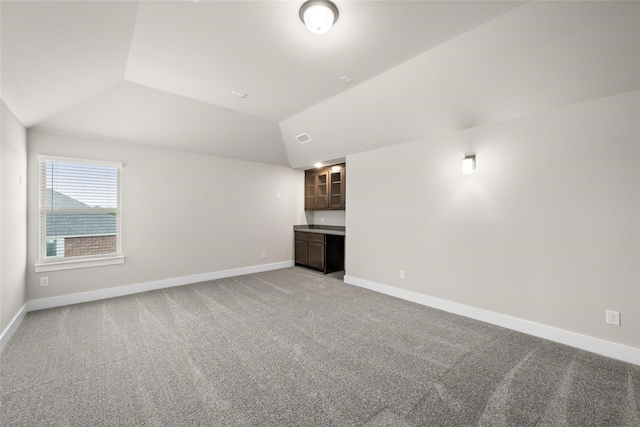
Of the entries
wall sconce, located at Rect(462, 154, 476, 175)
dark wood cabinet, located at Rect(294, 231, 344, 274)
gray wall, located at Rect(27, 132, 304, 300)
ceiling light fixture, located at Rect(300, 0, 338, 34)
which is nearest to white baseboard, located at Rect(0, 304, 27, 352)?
gray wall, located at Rect(27, 132, 304, 300)

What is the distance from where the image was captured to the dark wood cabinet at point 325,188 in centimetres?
544

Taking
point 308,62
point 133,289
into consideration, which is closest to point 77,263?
point 133,289

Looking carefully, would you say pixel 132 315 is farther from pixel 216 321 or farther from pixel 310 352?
pixel 310 352

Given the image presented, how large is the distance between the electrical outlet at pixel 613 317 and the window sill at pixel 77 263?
5948 mm

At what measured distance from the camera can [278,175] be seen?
6.00 m

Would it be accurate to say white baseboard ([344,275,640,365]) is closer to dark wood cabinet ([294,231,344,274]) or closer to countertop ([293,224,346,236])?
dark wood cabinet ([294,231,344,274])

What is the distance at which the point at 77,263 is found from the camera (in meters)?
3.68

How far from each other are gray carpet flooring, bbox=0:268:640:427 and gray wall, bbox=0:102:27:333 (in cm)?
40

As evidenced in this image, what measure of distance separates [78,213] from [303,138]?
358 centimetres

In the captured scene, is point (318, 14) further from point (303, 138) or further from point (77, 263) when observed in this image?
point (77, 263)

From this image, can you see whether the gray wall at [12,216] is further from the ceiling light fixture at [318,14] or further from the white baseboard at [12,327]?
the ceiling light fixture at [318,14]

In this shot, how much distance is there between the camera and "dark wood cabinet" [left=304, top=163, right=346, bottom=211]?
17.8 ft

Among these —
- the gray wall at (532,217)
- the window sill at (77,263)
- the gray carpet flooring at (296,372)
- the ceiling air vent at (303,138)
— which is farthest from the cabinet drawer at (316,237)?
the window sill at (77,263)

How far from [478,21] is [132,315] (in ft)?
15.6
